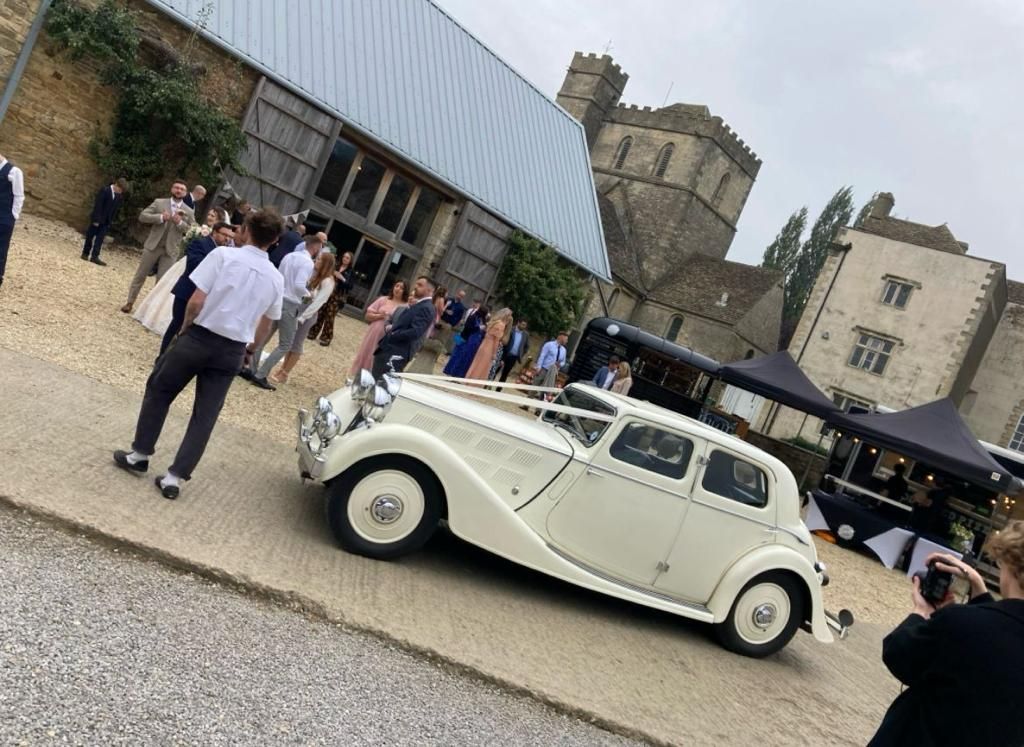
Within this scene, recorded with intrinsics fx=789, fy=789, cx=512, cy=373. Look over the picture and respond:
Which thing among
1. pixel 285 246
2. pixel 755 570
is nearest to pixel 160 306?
pixel 285 246

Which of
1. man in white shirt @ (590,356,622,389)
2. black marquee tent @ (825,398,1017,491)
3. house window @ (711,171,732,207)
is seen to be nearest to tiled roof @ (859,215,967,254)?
house window @ (711,171,732,207)

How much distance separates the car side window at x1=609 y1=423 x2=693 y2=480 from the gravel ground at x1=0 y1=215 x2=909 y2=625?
325cm

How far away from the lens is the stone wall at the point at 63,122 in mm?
12570

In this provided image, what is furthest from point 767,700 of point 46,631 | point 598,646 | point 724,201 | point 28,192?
point 724,201

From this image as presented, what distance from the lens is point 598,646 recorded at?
4984mm

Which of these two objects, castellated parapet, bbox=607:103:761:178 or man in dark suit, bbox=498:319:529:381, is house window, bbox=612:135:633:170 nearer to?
castellated parapet, bbox=607:103:761:178

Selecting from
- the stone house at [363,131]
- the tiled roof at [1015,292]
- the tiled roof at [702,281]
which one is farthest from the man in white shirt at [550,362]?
the tiled roof at [1015,292]

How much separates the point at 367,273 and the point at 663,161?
2623cm

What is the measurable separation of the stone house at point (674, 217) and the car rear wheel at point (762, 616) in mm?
29470

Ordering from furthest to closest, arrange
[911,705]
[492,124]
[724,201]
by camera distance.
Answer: [724,201]
[492,124]
[911,705]

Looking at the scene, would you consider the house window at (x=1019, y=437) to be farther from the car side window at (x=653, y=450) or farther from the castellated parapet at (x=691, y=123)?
the car side window at (x=653, y=450)

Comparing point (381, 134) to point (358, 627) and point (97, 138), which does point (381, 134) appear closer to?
point (97, 138)

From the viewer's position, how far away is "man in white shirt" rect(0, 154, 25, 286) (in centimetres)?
704

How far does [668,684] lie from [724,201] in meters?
41.6
